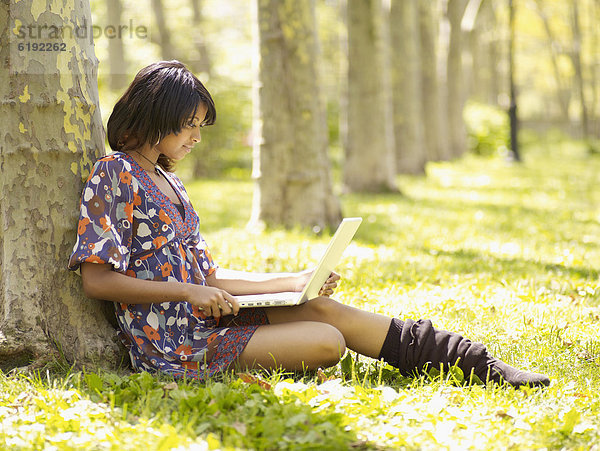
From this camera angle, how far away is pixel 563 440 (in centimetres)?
279

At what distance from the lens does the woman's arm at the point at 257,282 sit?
3.67 metres

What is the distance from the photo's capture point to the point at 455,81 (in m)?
25.5

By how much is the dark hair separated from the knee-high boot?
1.38 metres

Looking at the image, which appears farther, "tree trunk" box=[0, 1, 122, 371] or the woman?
"tree trunk" box=[0, 1, 122, 371]

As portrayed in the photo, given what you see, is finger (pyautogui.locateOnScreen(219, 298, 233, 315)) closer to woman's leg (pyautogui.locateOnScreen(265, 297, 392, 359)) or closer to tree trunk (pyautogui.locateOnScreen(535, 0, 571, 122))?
woman's leg (pyautogui.locateOnScreen(265, 297, 392, 359))

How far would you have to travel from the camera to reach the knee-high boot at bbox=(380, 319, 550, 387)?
3256 mm

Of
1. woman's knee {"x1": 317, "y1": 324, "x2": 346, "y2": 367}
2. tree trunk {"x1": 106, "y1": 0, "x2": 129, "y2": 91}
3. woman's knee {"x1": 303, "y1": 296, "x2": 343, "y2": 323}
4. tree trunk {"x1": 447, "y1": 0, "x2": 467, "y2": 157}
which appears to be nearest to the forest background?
woman's knee {"x1": 317, "y1": 324, "x2": 346, "y2": 367}

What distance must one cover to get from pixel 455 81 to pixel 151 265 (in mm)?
23637

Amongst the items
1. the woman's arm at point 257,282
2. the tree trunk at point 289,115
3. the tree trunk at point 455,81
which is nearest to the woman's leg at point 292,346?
the woman's arm at point 257,282

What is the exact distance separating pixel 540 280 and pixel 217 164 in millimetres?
13383

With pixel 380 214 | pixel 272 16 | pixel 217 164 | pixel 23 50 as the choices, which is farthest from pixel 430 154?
pixel 23 50

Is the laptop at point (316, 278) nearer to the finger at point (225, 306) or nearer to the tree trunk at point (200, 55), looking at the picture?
the finger at point (225, 306)

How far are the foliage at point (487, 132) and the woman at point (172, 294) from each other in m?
25.6

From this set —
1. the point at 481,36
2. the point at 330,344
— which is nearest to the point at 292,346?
the point at 330,344
